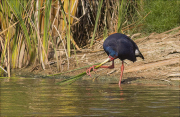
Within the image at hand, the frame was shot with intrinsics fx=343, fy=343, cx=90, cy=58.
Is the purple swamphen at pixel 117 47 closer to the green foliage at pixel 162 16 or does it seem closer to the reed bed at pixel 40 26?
the reed bed at pixel 40 26

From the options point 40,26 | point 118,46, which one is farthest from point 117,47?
point 40,26

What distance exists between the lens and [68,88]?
5.10 meters

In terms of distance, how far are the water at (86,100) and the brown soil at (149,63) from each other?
874 millimetres

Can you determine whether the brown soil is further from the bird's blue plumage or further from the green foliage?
the bird's blue plumage

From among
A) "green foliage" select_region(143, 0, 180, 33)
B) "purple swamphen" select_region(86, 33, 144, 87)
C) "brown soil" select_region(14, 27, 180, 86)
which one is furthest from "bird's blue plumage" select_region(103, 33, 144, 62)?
"green foliage" select_region(143, 0, 180, 33)

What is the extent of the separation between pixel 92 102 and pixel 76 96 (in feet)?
1.70

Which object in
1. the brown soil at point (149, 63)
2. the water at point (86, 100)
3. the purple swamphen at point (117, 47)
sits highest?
the purple swamphen at point (117, 47)

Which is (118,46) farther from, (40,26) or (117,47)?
(40,26)

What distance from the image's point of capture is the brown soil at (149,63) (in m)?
5.95

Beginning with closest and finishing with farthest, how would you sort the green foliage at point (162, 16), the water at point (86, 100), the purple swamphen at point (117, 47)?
the water at point (86, 100) → the purple swamphen at point (117, 47) → the green foliage at point (162, 16)

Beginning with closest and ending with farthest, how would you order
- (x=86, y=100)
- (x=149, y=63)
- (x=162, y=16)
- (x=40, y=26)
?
(x=86, y=100) < (x=149, y=63) < (x=40, y=26) < (x=162, y=16)

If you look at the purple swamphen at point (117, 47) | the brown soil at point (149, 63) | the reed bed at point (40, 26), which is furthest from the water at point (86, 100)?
the reed bed at point (40, 26)

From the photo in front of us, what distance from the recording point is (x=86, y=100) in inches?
155

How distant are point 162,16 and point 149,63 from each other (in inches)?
91.3
